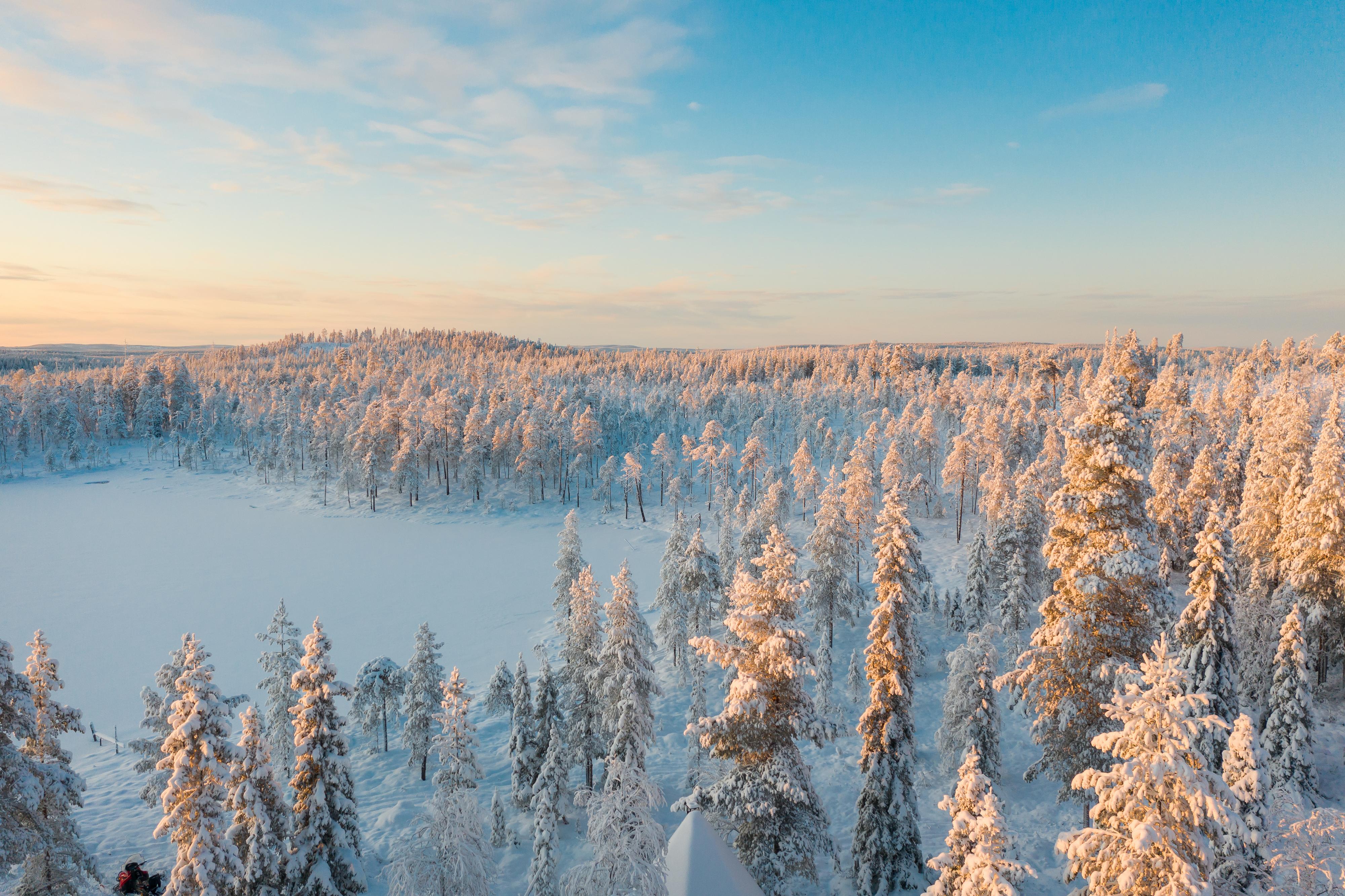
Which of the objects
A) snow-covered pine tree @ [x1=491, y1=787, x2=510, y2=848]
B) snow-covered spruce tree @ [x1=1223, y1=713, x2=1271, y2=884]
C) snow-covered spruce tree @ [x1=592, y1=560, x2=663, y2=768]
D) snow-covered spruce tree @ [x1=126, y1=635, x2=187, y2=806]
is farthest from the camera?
snow-covered pine tree @ [x1=491, y1=787, x2=510, y2=848]

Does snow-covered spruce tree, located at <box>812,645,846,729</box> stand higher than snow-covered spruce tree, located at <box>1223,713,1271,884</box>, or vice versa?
snow-covered spruce tree, located at <box>1223,713,1271,884</box>

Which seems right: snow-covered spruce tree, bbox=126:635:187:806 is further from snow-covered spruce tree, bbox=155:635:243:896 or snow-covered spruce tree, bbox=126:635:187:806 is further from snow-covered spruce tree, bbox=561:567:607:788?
snow-covered spruce tree, bbox=561:567:607:788

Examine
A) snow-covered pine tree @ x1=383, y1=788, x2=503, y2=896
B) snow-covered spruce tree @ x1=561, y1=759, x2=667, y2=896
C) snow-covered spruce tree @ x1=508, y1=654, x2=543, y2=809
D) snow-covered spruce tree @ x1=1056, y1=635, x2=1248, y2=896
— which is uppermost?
snow-covered spruce tree @ x1=1056, y1=635, x2=1248, y2=896

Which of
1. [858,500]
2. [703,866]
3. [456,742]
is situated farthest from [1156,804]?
[858,500]

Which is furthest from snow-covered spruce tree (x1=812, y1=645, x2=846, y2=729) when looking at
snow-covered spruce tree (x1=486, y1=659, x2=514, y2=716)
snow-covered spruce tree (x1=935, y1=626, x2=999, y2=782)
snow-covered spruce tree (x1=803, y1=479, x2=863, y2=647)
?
snow-covered spruce tree (x1=486, y1=659, x2=514, y2=716)

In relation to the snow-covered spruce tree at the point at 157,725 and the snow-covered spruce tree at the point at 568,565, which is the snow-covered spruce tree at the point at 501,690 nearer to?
the snow-covered spruce tree at the point at 568,565

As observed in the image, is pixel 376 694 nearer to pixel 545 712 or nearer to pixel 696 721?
pixel 545 712

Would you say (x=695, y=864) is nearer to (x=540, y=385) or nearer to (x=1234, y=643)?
(x=1234, y=643)
